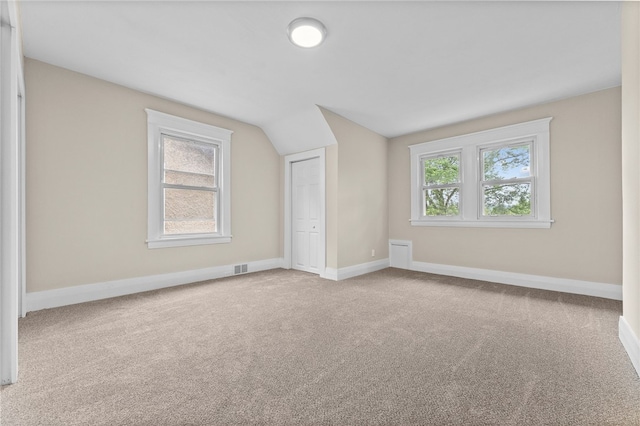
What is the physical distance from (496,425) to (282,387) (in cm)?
112

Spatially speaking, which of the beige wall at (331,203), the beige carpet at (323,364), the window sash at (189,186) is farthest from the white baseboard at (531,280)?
the window sash at (189,186)

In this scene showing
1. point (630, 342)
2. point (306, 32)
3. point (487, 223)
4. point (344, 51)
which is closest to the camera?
point (630, 342)

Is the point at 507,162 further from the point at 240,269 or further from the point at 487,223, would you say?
the point at 240,269

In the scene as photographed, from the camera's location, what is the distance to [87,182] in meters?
3.21

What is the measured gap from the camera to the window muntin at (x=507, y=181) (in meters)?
4.17

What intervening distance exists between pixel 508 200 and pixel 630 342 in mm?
2681

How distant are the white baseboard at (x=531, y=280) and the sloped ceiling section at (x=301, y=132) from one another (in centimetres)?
295

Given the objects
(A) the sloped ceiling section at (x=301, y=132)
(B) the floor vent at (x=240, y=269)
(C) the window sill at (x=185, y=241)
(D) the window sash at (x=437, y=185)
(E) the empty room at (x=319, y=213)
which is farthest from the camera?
(D) the window sash at (x=437, y=185)

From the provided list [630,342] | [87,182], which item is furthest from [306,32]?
[630,342]

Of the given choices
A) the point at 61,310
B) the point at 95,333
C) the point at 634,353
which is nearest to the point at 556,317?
the point at 634,353

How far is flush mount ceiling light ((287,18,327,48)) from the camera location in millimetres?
2285

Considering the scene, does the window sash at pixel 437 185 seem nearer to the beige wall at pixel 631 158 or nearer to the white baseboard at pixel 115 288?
the beige wall at pixel 631 158

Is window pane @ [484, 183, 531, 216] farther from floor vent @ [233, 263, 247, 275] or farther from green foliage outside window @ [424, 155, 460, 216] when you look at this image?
floor vent @ [233, 263, 247, 275]

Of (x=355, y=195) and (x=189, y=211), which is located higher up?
(x=355, y=195)
